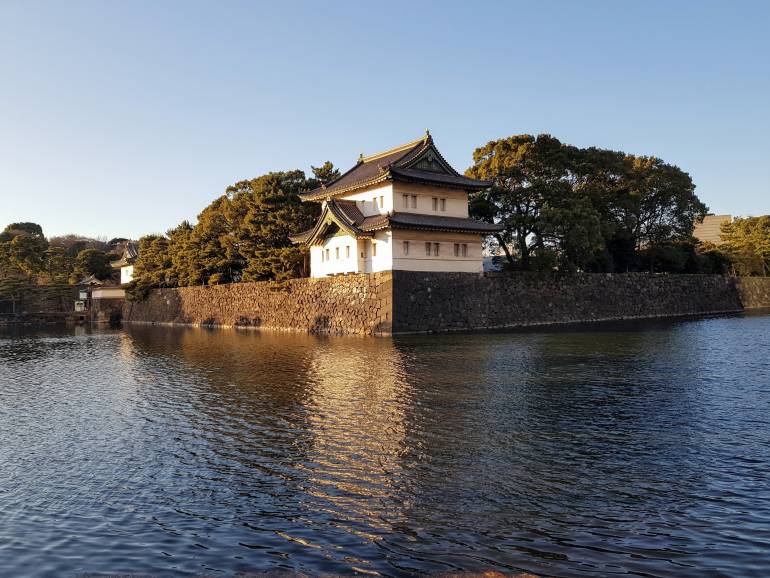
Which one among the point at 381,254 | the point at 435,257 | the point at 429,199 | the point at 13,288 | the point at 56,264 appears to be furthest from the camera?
the point at 56,264

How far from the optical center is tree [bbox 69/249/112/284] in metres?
79.9

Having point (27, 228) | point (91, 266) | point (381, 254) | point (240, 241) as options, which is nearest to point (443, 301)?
point (381, 254)

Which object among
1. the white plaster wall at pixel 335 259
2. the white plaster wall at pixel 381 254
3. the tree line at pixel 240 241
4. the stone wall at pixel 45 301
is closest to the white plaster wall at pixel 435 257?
the white plaster wall at pixel 381 254

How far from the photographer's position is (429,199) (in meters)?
39.4

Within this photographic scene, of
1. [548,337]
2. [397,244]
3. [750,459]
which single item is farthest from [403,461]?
[397,244]

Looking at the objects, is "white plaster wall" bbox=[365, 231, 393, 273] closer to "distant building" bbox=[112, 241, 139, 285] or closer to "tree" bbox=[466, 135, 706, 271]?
"tree" bbox=[466, 135, 706, 271]

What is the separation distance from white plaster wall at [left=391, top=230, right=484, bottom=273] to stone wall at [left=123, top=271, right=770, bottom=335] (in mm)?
841

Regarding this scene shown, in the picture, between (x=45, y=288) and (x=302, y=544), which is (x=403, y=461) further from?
(x=45, y=288)

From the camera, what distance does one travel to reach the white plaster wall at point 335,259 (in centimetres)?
3912

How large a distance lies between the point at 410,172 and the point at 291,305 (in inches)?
588

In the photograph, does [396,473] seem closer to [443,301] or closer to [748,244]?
[443,301]

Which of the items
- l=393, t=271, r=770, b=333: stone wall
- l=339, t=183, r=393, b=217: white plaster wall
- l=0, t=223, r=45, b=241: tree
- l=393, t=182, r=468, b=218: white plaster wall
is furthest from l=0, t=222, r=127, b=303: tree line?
l=393, t=271, r=770, b=333: stone wall

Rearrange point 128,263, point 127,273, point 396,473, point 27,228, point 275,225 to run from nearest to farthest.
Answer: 1. point 396,473
2. point 275,225
3. point 128,263
4. point 127,273
5. point 27,228

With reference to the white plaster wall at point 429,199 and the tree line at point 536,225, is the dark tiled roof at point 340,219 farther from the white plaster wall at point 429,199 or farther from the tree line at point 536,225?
the tree line at point 536,225
